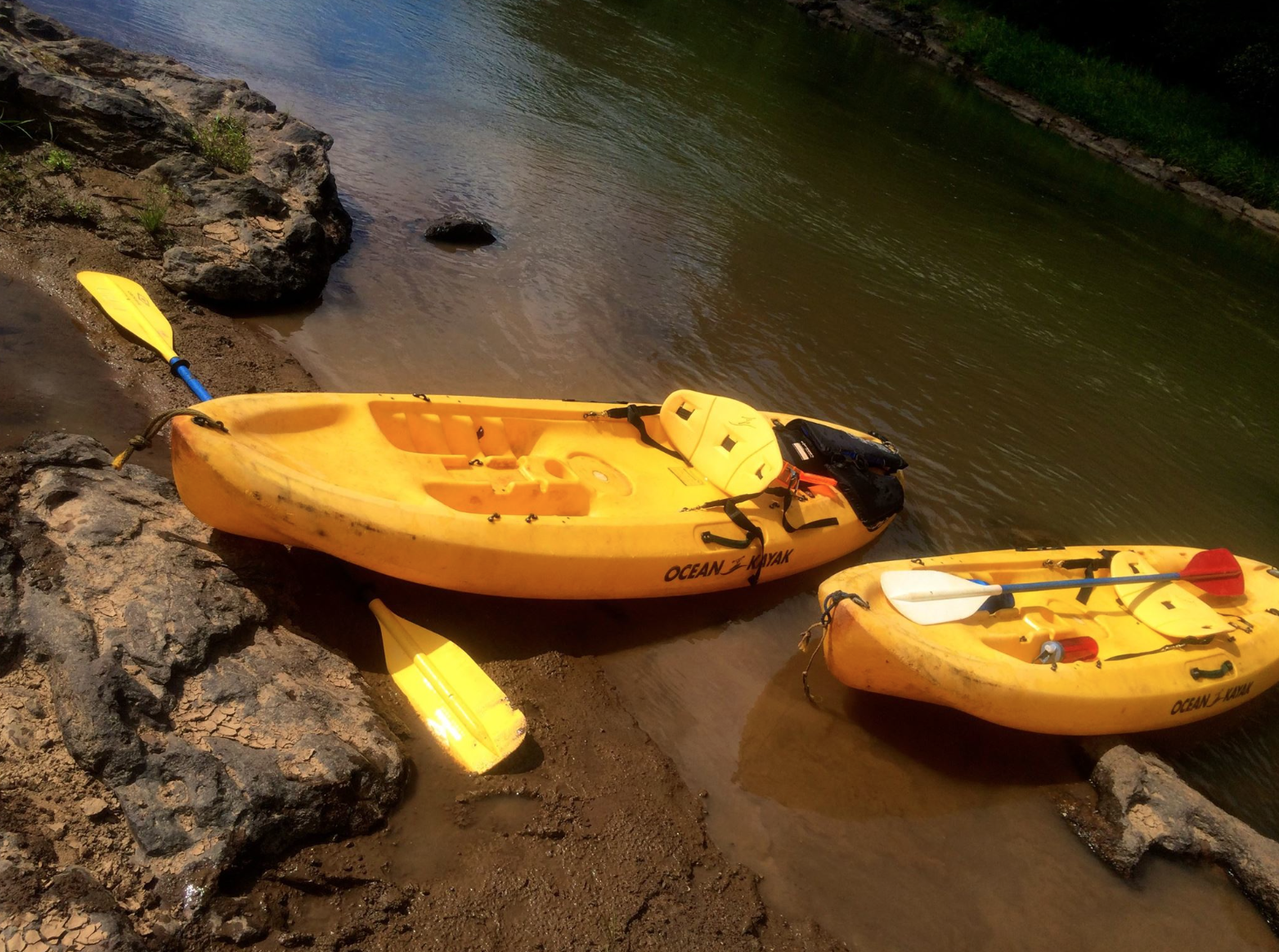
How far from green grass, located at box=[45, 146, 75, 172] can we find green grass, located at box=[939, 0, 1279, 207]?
23670 mm

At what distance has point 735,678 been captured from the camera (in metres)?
4.63

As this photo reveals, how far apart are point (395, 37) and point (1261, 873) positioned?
1602 cm

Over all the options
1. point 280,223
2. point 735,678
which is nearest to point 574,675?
point 735,678

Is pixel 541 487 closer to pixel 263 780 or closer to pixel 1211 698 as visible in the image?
pixel 263 780

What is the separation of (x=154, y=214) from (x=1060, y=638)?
754 cm

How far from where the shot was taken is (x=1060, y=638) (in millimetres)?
5012

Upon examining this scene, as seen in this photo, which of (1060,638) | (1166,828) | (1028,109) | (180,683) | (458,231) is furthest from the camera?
(1028,109)

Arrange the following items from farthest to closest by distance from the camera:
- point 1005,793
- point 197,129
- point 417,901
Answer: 1. point 197,129
2. point 1005,793
3. point 417,901

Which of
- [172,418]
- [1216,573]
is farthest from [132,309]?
[1216,573]

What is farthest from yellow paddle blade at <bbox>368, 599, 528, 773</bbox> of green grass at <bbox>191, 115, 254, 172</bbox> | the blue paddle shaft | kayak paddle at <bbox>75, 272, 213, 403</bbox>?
green grass at <bbox>191, 115, 254, 172</bbox>

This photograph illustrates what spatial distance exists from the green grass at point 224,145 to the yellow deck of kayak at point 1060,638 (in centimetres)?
723

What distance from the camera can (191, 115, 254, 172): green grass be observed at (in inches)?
311

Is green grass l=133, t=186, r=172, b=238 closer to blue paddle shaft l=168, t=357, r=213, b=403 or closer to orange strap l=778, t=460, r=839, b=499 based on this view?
blue paddle shaft l=168, t=357, r=213, b=403

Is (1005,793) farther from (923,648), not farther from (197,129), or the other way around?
(197,129)
